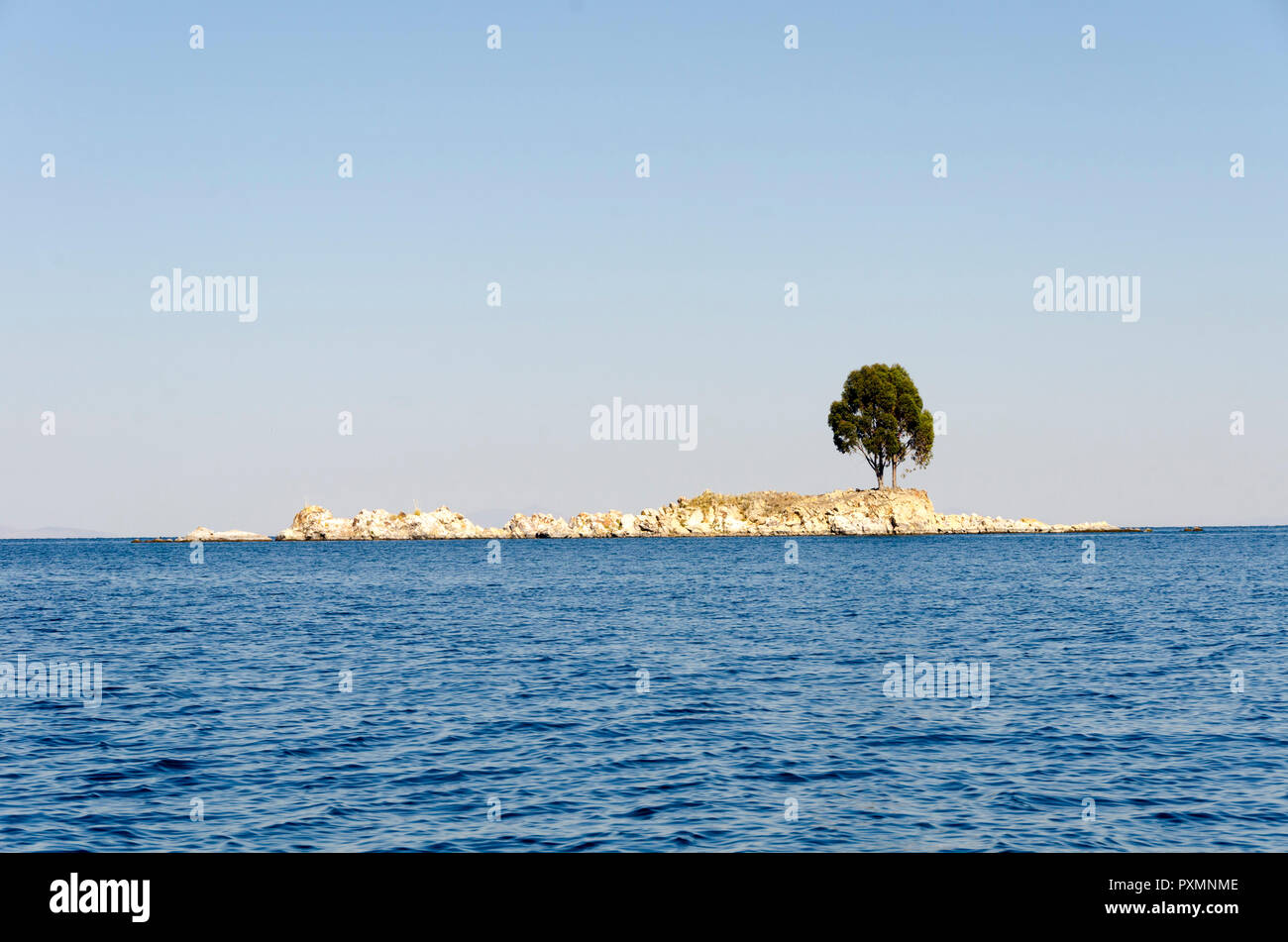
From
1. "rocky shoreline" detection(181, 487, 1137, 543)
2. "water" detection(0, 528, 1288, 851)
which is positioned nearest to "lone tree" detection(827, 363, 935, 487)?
"rocky shoreline" detection(181, 487, 1137, 543)

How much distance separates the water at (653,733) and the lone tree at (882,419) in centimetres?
10328

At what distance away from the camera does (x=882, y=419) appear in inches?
6112

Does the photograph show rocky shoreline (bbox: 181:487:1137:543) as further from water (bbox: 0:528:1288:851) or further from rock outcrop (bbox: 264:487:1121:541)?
water (bbox: 0:528:1288:851)

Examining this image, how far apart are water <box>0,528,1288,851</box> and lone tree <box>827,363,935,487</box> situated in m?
103

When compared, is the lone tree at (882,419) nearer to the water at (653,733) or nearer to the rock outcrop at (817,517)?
the rock outcrop at (817,517)

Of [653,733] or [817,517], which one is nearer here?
[653,733]

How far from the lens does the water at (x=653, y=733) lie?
1529 centimetres

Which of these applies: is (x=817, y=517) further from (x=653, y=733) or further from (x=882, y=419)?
(x=653, y=733)

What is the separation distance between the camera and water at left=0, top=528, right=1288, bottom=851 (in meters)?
15.3

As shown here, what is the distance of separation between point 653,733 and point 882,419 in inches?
5463

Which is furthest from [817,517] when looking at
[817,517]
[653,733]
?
[653,733]

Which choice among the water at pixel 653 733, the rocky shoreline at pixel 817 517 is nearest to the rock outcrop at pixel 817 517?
the rocky shoreline at pixel 817 517
